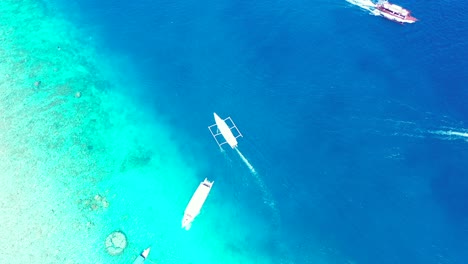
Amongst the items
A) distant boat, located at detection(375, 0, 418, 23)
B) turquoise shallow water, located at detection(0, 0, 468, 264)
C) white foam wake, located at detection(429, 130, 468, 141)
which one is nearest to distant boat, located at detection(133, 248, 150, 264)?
turquoise shallow water, located at detection(0, 0, 468, 264)

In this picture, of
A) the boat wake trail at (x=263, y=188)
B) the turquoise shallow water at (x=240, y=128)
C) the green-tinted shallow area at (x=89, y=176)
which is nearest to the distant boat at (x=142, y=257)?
the green-tinted shallow area at (x=89, y=176)

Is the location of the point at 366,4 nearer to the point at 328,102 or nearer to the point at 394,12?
the point at 394,12

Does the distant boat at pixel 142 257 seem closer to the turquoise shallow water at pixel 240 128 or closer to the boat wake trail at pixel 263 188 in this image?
the turquoise shallow water at pixel 240 128

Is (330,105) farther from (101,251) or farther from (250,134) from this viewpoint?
(101,251)

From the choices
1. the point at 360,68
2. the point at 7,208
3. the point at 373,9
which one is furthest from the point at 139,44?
the point at 373,9

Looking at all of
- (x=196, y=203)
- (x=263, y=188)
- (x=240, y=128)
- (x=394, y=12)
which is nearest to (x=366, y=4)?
(x=394, y=12)
